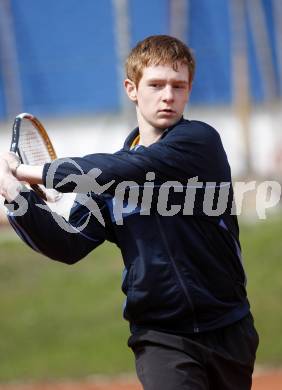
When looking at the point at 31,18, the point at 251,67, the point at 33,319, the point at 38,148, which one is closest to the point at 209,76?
the point at 251,67

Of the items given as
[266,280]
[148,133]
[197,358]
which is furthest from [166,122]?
[266,280]

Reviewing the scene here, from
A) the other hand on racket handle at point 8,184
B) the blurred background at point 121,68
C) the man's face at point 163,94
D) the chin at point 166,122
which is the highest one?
the man's face at point 163,94

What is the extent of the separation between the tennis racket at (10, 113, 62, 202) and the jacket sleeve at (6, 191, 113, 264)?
0.74 ft

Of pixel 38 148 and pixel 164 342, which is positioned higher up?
pixel 38 148

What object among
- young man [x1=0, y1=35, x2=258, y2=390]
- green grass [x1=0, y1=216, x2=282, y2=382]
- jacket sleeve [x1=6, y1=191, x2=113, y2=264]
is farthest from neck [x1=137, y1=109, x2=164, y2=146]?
green grass [x1=0, y1=216, x2=282, y2=382]

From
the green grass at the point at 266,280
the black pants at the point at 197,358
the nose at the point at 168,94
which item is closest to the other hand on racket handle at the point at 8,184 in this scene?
the nose at the point at 168,94

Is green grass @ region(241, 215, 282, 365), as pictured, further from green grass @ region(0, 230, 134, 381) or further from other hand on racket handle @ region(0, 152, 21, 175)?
other hand on racket handle @ region(0, 152, 21, 175)

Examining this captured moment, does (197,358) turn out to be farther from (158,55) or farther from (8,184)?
(158,55)

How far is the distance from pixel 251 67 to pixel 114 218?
14019mm

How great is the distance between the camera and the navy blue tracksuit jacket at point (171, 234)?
12.7ft

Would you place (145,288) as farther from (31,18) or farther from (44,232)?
(31,18)

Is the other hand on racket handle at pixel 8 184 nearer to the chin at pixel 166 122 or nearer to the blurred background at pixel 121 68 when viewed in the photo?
the chin at pixel 166 122

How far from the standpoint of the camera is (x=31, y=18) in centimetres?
1759

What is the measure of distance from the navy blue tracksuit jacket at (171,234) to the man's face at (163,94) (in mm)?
57
